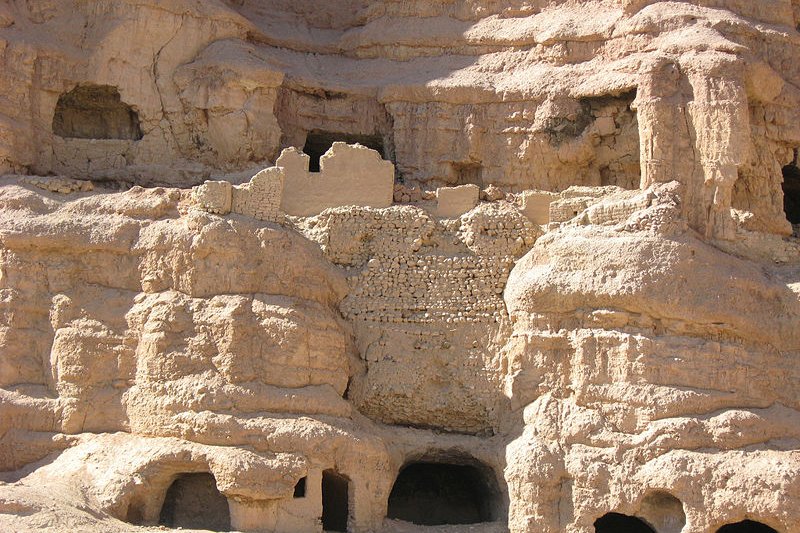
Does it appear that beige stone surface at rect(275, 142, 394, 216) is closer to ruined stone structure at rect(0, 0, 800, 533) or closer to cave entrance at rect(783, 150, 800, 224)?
ruined stone structure at rect(0, 0, 800, 533)

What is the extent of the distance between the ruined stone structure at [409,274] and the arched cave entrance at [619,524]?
0.04 meters

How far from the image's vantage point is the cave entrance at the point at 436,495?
22.0m

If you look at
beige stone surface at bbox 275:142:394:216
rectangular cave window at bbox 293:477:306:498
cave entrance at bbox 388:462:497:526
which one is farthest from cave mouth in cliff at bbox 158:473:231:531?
beige stone surface at bbox 275:142:394:216

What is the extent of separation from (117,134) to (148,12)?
2.38 meters

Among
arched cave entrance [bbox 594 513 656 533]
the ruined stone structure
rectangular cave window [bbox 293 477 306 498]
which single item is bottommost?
arched cave entrance [bbox 594 513 656 533]

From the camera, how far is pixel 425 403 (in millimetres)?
20641

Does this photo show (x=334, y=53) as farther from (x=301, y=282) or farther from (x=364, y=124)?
(x=301, y=282)

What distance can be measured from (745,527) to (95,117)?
13981mm

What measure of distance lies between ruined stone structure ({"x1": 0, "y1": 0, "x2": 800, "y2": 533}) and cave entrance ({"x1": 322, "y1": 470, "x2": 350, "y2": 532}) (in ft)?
0.28

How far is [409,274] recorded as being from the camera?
21.0m

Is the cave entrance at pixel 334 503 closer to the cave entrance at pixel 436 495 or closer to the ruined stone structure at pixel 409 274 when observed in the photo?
the ruined stone structure at pixel 409 274

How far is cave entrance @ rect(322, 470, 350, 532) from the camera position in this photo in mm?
20094

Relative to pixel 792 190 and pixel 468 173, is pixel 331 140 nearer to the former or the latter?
pixel 468 173

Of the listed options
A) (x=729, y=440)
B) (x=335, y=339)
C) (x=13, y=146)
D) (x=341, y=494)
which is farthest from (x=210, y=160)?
(x=729, y=440)
